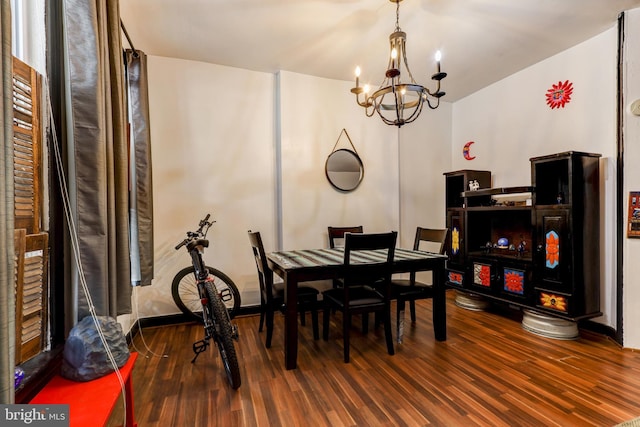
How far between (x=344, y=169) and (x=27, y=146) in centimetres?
306

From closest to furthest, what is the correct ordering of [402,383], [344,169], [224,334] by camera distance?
[224,334], [402,383], [344,169]

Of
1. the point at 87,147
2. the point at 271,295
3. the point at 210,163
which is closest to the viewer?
the point at 87,147

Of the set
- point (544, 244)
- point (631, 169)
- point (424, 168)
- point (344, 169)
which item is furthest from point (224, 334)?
point (424, 168)

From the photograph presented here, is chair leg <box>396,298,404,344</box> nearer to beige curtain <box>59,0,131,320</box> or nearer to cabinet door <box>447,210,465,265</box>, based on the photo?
cabinet door <box>447,210,465,265</box>

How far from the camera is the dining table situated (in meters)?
2.24

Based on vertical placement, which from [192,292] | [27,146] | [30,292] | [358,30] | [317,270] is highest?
[358,30]

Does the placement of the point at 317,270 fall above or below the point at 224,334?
above

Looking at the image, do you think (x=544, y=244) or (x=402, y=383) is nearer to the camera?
(x=402, y=383)

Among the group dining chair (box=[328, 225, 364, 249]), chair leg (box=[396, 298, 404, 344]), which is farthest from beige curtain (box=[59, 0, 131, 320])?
dining chair (box=[328, 225, 364, 249])

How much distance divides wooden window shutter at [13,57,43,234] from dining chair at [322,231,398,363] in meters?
1.71

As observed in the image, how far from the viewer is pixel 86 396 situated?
117 centimetres

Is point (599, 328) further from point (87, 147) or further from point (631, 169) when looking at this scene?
point (87, 147)

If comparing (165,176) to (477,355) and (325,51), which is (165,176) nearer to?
(325,51)

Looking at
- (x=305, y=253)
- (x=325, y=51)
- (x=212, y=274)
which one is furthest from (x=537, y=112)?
(x=212, y=274)
